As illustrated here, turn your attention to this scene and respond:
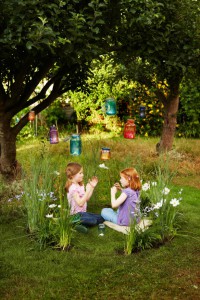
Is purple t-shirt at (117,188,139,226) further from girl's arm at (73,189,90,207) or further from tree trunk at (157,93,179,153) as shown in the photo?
tree trunk at (157,93,179,153)

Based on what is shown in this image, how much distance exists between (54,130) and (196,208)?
276 cm

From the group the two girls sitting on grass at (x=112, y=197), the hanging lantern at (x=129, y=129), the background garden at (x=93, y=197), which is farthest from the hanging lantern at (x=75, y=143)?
the two girls sitting on grass at (x=112, y=197)

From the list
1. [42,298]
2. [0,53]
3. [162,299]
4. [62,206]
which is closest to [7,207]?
[62,206]

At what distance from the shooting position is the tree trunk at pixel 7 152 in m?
7.71

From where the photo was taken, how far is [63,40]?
5340 mm

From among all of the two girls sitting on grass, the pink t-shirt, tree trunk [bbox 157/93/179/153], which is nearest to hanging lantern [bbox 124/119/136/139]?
the two girls sitting on grass

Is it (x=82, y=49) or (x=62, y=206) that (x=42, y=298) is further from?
(x=82, y=49)

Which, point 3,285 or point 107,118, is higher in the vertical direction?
point 107,118

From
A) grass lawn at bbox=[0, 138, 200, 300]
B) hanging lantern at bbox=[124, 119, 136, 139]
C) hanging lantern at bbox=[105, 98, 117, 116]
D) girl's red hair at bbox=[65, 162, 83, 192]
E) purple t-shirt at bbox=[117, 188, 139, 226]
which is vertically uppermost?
hanging lantern at bbox=[105, 98, 117, 116]

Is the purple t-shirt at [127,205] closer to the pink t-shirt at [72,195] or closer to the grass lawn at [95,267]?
the grass lawn at [95,267]

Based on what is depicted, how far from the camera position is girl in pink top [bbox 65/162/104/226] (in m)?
6.14

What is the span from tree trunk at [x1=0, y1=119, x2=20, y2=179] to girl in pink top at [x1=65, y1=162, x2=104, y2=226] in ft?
5.83

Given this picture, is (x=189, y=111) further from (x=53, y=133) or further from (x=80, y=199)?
(x=80, y=199)

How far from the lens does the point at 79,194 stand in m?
6.27
